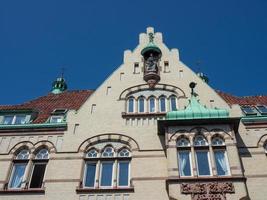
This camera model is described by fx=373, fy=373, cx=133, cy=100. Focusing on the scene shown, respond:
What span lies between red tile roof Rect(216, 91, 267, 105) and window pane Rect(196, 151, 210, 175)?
19.3 ft

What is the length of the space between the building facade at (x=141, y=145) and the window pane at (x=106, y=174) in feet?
0.14

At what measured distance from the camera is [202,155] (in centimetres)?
1511

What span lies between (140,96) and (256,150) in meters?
6.15

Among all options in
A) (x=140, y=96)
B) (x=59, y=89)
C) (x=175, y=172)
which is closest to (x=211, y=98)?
(x=140, y=96)

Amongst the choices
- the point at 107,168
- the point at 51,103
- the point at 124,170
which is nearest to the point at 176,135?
the point at 124,170

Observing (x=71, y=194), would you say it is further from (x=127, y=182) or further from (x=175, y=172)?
(x=175, y=172)

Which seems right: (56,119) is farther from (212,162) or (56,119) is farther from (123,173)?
(212,162)

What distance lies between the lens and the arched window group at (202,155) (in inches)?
569

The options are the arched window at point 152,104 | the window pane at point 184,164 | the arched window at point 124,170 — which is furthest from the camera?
the arched window at point 152,104

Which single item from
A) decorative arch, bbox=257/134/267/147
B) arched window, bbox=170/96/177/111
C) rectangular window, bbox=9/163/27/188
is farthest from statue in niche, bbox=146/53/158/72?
rectangular window, bbox=9/163/27/188

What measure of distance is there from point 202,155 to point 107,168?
13.2 ft

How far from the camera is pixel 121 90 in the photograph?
19.1m

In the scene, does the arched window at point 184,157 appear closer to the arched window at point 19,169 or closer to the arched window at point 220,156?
the arched window at point 220,156

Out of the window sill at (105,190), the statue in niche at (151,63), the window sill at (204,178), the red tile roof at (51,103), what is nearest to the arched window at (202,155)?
the window sill at (204,178)
